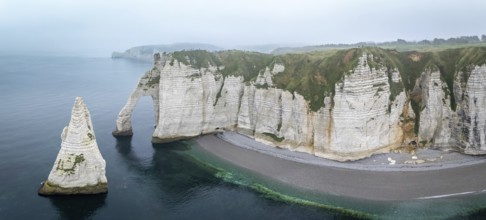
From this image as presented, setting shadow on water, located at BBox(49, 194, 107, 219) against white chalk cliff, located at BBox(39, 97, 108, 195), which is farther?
white chalk cliff, located at BBox(39, 97, 108, 195)

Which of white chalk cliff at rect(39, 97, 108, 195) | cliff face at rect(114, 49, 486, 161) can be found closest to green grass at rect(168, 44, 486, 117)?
cliff face at rect(114, 49, 486, 161)

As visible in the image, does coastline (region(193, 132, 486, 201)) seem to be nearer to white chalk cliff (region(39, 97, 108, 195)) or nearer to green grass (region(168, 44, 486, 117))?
green grass (region(168, 44, 486, 117))

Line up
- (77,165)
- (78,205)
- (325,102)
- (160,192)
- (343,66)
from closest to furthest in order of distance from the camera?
(78,205), (77,165), (160,192), (325,102), (343,66)

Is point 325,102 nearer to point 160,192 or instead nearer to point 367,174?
point 367,174

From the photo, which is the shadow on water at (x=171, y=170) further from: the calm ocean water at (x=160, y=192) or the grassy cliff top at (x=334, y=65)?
the grassy cliff top at (x=334, y=65)

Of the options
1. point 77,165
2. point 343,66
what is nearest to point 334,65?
point 343,66
